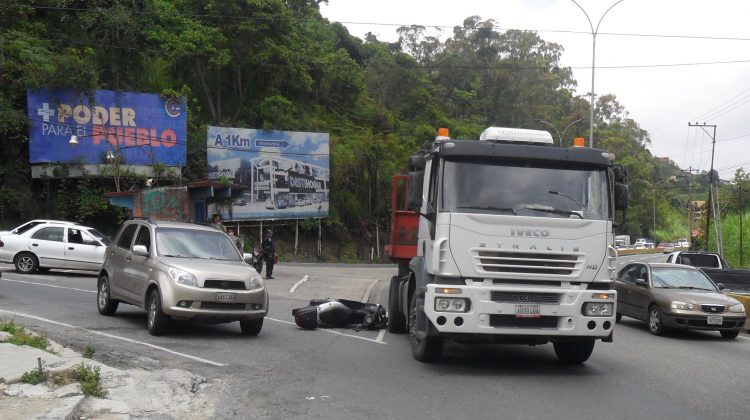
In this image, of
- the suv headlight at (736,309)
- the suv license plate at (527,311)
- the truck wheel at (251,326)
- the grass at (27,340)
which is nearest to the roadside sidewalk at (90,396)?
the grass at (27,340)

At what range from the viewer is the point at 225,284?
1139 cm

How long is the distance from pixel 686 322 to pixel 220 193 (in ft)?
55.4

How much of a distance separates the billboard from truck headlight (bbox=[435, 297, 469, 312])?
31535 mm

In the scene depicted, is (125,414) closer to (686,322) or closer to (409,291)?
(409,291)

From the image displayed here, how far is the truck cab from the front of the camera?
9234 millimetres

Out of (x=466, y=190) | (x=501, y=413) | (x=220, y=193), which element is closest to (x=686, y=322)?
(x=466, y=190)

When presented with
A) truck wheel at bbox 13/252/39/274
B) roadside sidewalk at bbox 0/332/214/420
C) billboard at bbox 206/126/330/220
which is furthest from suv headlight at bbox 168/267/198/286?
billboard at bbox 206/126/330/220

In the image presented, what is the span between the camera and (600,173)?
9766 millimetres

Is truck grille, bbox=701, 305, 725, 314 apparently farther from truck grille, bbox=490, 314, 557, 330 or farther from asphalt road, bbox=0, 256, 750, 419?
truck grille, bbox=490, 314, 557, 330

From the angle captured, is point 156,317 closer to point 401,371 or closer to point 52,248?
point 401,371

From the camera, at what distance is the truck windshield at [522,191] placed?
372 inches

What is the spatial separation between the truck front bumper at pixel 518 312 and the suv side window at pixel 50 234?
17.0 metres

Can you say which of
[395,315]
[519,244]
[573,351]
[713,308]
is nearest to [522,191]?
[519,244]

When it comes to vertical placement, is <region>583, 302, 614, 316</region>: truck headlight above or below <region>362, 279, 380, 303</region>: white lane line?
above
